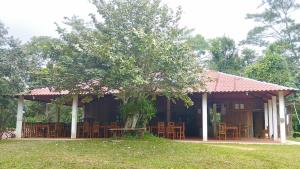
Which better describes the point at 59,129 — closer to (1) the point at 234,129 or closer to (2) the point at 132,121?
(2) the point at 132,121

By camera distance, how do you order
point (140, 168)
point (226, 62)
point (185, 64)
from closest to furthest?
point (140, 168), point (185, 64), point (226, 62)

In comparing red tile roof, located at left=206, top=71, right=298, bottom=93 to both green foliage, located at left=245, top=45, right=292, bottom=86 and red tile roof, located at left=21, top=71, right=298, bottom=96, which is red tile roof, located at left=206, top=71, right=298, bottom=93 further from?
green foliage, located at left=245, top=45, right=292, bottom=86

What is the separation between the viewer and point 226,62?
1202 inches

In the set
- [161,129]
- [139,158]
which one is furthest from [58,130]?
[139,158]

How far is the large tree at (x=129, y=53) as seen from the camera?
10.5m

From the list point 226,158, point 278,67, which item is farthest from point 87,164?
point 278,67

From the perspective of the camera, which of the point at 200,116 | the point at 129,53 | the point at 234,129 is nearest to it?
the point at 129,53

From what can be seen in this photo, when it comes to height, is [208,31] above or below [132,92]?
above

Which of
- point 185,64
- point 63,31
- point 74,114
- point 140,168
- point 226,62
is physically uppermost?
point 226,62

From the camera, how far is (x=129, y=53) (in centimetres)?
1112

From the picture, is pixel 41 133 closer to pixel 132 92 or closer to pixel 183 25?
pixel 132 92

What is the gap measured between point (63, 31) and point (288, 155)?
833 cm

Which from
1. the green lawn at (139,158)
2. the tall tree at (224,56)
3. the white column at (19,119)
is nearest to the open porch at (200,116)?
the white column at (19,119)

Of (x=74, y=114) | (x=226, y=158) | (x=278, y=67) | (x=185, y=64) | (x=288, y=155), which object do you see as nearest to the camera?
(x=226, y=158)
